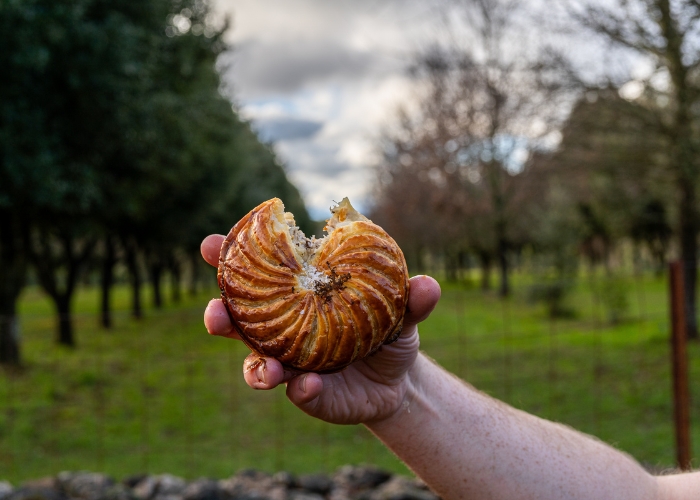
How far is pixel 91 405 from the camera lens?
9781mm

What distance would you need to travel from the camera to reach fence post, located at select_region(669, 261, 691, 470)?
4793 millimetres

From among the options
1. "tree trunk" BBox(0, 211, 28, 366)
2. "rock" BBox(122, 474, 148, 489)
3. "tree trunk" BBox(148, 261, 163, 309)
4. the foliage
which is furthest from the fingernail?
"tree trunk" BBox(148, 261, 163, 309)

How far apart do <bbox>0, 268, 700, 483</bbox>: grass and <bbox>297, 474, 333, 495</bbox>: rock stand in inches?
65.7

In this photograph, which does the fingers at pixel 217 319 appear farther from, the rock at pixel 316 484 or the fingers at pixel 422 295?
the rock at pixel 316 484

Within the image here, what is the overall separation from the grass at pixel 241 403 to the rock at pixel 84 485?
66.1 inches

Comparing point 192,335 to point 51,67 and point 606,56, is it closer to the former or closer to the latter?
point 51,67

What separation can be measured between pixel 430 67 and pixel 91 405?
11728 millimetres

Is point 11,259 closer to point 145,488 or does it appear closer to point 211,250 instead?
point 145,488

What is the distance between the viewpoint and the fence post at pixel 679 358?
4.79 m

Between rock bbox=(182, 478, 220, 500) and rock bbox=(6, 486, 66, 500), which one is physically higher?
rock bbox=(6, 486, 66, 500)

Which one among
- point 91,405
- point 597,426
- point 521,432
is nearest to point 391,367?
point 521,432

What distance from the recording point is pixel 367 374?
6.59 ft

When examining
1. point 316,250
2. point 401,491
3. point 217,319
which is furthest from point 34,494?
point 316,250

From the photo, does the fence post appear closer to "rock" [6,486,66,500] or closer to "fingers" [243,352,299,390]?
"fingers" [243,352,299,390]
